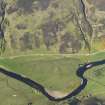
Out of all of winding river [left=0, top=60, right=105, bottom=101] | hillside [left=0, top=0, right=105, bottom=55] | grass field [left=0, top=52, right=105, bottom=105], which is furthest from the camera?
hillside [left=0, top=0, right=105, bottom=55]

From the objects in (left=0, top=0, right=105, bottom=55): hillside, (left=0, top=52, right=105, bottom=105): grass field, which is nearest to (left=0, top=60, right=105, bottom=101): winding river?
(left=0, top=52, right=105, bottom=105): grass field

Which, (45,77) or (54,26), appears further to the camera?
(54,26)

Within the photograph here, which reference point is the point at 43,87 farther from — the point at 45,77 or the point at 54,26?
the point at 54,26

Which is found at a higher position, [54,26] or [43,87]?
[54,26]

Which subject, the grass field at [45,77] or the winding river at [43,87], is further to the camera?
the winding river at [43,87]

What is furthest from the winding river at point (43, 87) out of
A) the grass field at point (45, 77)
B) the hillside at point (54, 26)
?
the hillside at point (54, 26)

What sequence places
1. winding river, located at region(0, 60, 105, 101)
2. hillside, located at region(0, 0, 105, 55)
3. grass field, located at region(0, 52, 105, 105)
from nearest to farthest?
grass field, located at region(0, 52, 105, 105), winding river, located at region(0, 60, 105, 101), hillside, located at region(0, 0, 105, 55)

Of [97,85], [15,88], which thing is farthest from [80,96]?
[15,88]

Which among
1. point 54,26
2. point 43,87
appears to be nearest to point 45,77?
point 43,87

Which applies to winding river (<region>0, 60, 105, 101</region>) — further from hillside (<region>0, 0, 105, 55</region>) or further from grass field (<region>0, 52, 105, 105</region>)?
hillside (<region>0, 0, 105, 55</region>)

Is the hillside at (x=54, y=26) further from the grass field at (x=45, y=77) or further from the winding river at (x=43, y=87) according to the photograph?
the winding river at (x=43, y=87)
